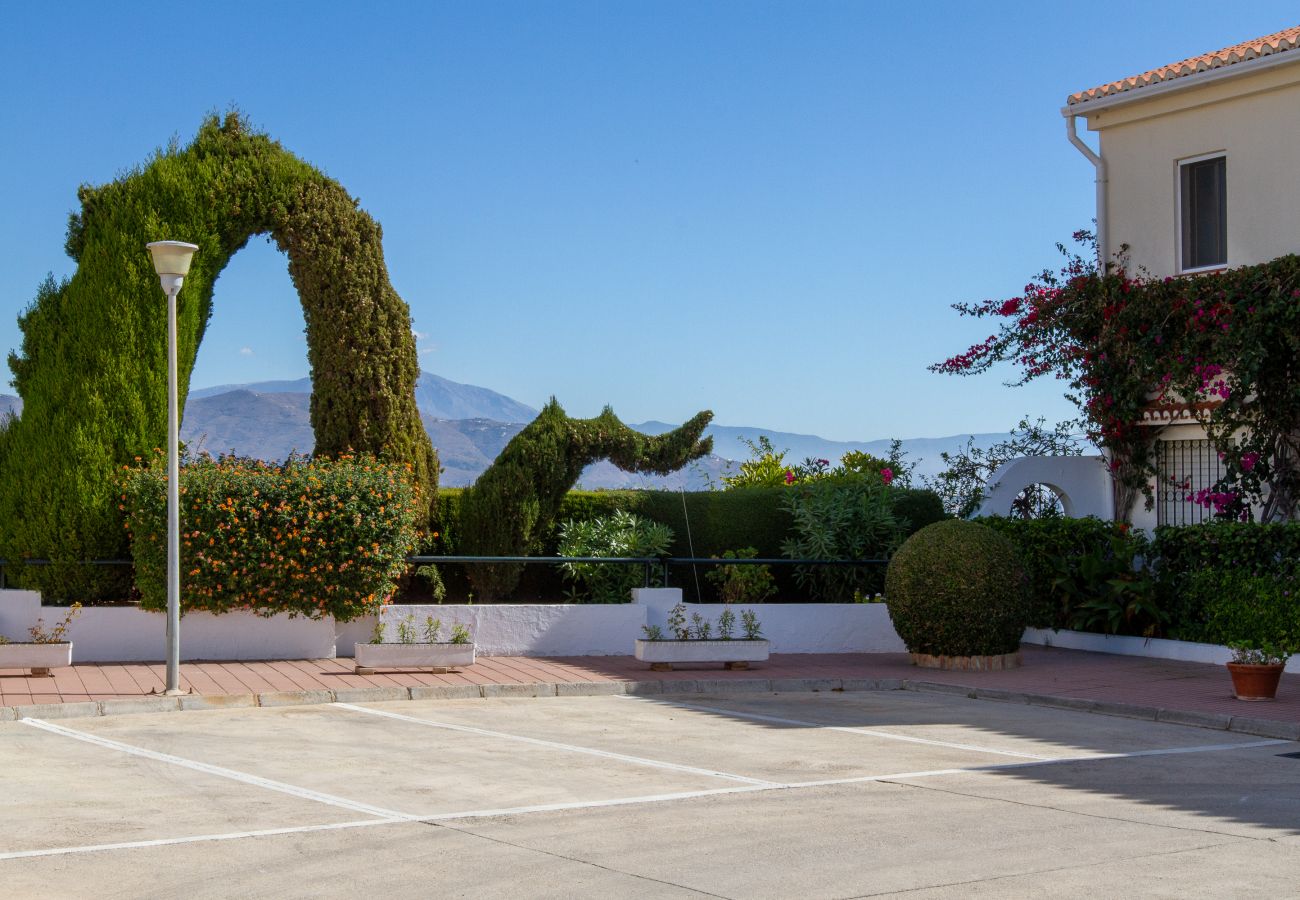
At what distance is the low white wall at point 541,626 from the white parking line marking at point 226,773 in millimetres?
5197

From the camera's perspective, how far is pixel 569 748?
10914 mm

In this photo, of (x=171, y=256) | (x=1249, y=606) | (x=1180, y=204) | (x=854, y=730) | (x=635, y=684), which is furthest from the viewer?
(x=1180, y=204)

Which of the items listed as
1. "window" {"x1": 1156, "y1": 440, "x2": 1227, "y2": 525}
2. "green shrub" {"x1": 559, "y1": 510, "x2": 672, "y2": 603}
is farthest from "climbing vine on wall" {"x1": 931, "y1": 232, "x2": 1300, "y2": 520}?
"green shrub" {"x1": 559, "y1": 510, "x2": 672, "y2": 603}

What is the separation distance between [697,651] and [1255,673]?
5771mm

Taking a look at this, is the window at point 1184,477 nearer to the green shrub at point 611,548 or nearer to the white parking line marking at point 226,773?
the green shrub at point 611,548

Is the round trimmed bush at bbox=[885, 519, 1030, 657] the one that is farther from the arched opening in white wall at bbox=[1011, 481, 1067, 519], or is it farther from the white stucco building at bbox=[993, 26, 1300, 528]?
the arched opening in white wall at bbox=[1011, 481, 1067, 519]

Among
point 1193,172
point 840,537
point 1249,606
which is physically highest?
point 1193,172

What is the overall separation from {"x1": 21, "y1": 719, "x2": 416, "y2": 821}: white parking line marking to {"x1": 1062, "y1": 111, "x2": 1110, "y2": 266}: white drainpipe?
14795mm

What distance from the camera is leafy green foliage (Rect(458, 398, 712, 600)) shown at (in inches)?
750

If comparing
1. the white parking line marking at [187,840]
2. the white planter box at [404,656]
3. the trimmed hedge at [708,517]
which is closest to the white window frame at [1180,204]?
the trimmed hedge at [708,517]

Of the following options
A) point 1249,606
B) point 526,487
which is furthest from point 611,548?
point 1249,606

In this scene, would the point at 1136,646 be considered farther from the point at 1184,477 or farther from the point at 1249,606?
the point at 1184,477

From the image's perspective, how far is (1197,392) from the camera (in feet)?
60.2

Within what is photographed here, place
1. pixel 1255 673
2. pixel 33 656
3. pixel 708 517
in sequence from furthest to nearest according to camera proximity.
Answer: pixel 708 517 → pixel 33 656 → pixel 1255 673
